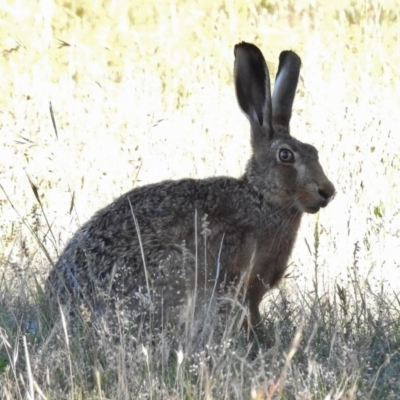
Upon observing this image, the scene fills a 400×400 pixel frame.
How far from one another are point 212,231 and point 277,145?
736mm

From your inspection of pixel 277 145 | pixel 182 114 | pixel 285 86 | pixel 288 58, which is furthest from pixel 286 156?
pixel 182 114

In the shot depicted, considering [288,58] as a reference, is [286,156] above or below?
below

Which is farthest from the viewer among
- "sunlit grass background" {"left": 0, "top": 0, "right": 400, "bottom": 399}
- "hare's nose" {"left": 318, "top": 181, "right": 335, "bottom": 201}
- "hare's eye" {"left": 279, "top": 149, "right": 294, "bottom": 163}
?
"sunlit grass background" {"left": 0, "top": 0, "right": 400, "bottom": 399}

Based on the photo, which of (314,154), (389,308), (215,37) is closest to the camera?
(389,308)

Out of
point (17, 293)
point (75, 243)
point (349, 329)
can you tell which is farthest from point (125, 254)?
point (349, 329)

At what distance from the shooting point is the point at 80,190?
729 centimetres

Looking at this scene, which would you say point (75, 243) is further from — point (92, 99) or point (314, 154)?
point (92, 99)

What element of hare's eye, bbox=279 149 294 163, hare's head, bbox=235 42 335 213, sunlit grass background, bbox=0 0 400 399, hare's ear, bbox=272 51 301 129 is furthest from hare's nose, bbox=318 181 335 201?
hare's ear, bbox=272 51 301 129

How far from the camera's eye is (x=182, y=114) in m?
8.62

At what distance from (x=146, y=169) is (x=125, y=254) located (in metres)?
2.74

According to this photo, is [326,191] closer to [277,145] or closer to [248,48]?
[277,145]

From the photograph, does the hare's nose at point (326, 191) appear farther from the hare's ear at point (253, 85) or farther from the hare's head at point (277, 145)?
the hare's ear at point (253, 85)

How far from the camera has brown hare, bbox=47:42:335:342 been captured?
4680 millimetres

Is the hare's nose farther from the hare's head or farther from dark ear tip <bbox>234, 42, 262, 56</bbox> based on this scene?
dark ear tip <bbox>234, 42, 262, 56</bbox>
